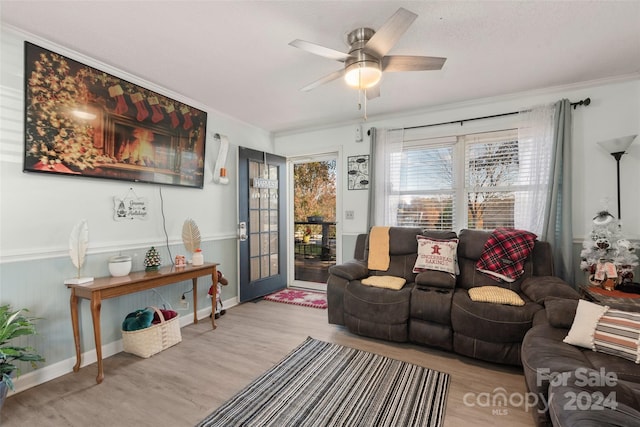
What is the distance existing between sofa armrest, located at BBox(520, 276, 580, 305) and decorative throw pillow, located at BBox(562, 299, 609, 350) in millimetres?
413

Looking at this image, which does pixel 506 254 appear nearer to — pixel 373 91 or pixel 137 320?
pixel 373 91

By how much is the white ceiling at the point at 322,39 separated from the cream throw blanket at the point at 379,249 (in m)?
1.51

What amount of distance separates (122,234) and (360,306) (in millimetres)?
2269

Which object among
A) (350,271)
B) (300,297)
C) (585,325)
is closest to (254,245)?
(300,297)

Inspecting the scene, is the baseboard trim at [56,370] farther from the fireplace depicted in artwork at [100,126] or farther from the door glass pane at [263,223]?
the door glass pane at [263,223]

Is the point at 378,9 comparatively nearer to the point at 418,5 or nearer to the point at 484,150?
the point at 418,5

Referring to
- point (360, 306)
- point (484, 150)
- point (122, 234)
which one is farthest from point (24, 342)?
point (484, 150)

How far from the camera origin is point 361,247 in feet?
11.2

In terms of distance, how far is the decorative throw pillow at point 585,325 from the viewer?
1.59 metres

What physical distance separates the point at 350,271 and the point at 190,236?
1.71m

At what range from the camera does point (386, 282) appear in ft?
8.99

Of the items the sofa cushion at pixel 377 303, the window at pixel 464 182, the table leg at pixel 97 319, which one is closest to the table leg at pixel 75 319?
the table leg at pixel 97 319

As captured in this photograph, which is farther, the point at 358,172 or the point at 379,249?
the point at 358,172

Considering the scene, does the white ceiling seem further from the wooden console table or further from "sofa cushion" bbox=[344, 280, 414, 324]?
"sofa cushion" bbox=[344, 280, 414, 324]
